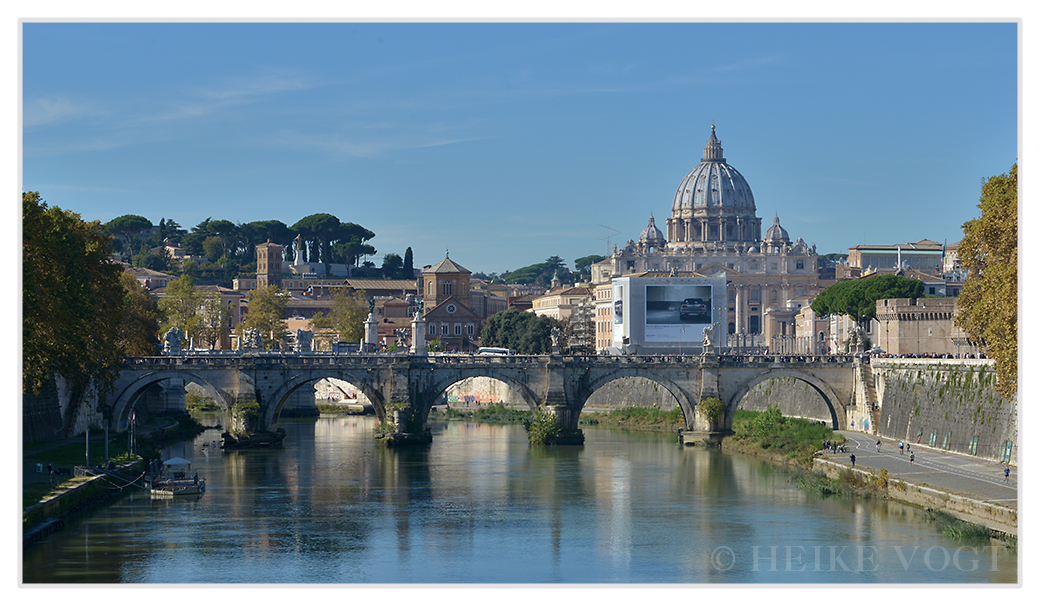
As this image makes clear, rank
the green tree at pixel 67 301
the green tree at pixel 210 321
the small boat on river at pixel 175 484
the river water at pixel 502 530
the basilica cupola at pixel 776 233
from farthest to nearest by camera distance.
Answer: the basilica cupola at pixel 776 233
the green tree at pixel 210 321
the small boat on river at pixel 175 484
the green tree at pixel 67 301
the river water at pixel 502 530

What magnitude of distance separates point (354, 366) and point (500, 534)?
2065cm

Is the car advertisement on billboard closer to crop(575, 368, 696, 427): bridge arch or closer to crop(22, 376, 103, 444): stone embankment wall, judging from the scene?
crop(575, 368, 696, 427): bridge arch

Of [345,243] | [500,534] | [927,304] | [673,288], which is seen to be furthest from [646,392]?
[345,243]

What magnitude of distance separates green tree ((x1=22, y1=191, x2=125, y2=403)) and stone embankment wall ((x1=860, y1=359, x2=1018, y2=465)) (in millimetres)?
23078

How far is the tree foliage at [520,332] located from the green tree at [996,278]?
2464 inches

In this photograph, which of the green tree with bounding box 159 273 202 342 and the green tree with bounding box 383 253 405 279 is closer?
the green tree with bounding box 159 273 202 342

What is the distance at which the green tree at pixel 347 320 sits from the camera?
84812mm

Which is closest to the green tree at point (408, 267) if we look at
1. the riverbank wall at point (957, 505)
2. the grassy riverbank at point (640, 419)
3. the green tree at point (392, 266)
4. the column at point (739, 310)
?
the green tree at point (392, 266)

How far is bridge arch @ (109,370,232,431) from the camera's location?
48.3 meters

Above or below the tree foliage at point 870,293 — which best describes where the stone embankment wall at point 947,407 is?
below

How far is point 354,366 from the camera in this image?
50.5 metres

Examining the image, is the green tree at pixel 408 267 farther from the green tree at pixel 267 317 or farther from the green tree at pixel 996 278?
the green tree at pixel 996 278

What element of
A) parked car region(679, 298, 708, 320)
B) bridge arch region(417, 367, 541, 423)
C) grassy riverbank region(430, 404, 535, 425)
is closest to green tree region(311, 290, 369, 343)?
grassy riverbank region(430, 404, 535, 425)

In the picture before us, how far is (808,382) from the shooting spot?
51.9 metres
